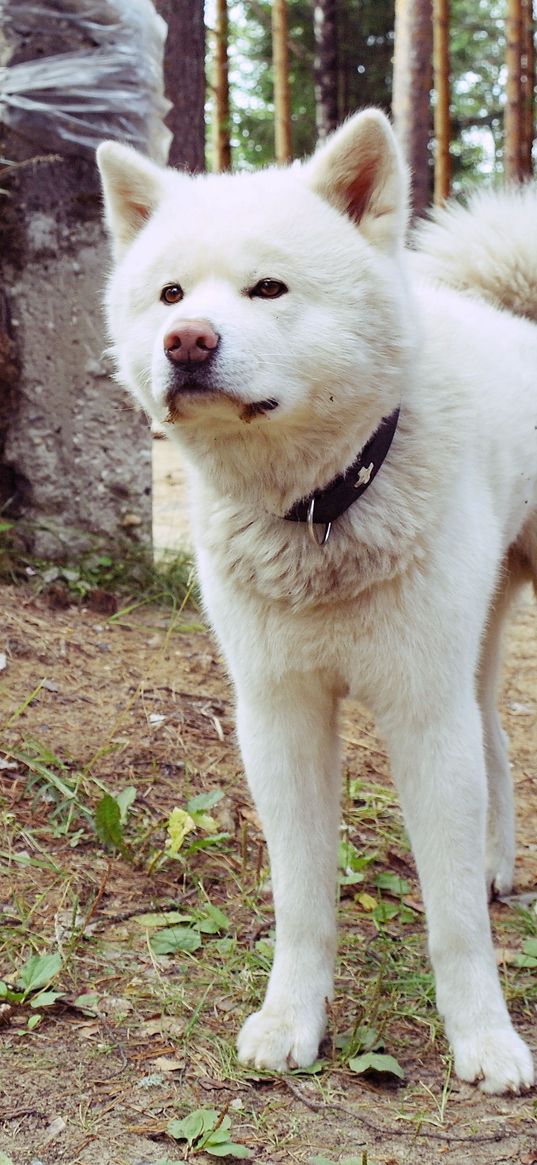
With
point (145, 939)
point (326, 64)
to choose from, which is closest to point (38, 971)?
point (145, 939)

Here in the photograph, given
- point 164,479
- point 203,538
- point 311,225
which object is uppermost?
point 311,225

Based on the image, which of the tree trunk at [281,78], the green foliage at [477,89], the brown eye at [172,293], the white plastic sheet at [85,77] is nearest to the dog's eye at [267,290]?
the brown eye at [172,293]

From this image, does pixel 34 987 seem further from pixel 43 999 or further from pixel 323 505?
pixel 323 505

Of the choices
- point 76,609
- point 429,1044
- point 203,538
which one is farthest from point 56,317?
point 429,1044

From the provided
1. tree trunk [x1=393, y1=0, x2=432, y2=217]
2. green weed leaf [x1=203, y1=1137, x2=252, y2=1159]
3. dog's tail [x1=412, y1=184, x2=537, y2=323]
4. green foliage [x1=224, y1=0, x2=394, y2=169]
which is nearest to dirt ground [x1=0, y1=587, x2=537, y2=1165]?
green weed leaf [x1=203, y1=1137, x2=252, y2=1159]

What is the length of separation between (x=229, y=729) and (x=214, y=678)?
15.8 inches

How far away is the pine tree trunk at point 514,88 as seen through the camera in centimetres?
1364

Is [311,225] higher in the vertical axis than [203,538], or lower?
higher

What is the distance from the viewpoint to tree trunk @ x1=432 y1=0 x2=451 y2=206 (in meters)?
13.9

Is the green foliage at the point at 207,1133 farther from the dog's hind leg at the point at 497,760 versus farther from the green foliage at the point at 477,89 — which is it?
the green foliage at the point at 477,89

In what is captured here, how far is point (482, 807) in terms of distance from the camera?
2.32 m

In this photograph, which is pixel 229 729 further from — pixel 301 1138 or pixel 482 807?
pixel 301 1138

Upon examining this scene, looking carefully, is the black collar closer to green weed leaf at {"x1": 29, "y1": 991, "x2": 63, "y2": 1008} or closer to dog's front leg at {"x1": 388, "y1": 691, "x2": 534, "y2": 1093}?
dog's front leg at {"x1": 388, "y1": 691, "x2": 534, "y2": 1093}

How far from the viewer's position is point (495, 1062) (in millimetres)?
2271
